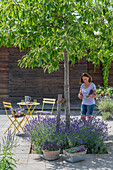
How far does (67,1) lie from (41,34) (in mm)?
1001

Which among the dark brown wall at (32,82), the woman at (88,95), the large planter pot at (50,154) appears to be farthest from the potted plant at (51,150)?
the dark brown wall at (32,82)

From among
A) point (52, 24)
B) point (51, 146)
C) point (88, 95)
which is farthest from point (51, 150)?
point (52, 24)

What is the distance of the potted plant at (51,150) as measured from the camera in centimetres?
491

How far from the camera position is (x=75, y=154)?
15.9 feet

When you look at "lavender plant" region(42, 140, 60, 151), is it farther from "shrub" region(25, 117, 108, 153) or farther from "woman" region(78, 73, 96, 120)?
"woman" region(78, 73, 96, 120)

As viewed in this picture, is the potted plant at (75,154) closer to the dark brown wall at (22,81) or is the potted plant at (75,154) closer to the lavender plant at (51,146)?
the lavender plant at (51,146)

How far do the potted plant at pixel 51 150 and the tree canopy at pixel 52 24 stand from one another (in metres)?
1.53

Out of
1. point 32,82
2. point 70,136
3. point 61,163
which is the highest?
point 32,82

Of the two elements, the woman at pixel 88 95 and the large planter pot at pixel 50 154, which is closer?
the large planter pot at pixel 50 154

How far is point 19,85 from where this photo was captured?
13.4 metres

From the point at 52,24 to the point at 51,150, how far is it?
261cm

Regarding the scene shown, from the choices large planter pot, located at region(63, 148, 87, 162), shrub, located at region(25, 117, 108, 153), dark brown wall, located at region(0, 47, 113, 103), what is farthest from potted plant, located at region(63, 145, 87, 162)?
dark brown wall, located at region(0, 47, 113, 103)

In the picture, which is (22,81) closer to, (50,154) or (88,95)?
(88,95)

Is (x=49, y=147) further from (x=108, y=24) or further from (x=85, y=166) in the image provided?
(x=108, y=24)
